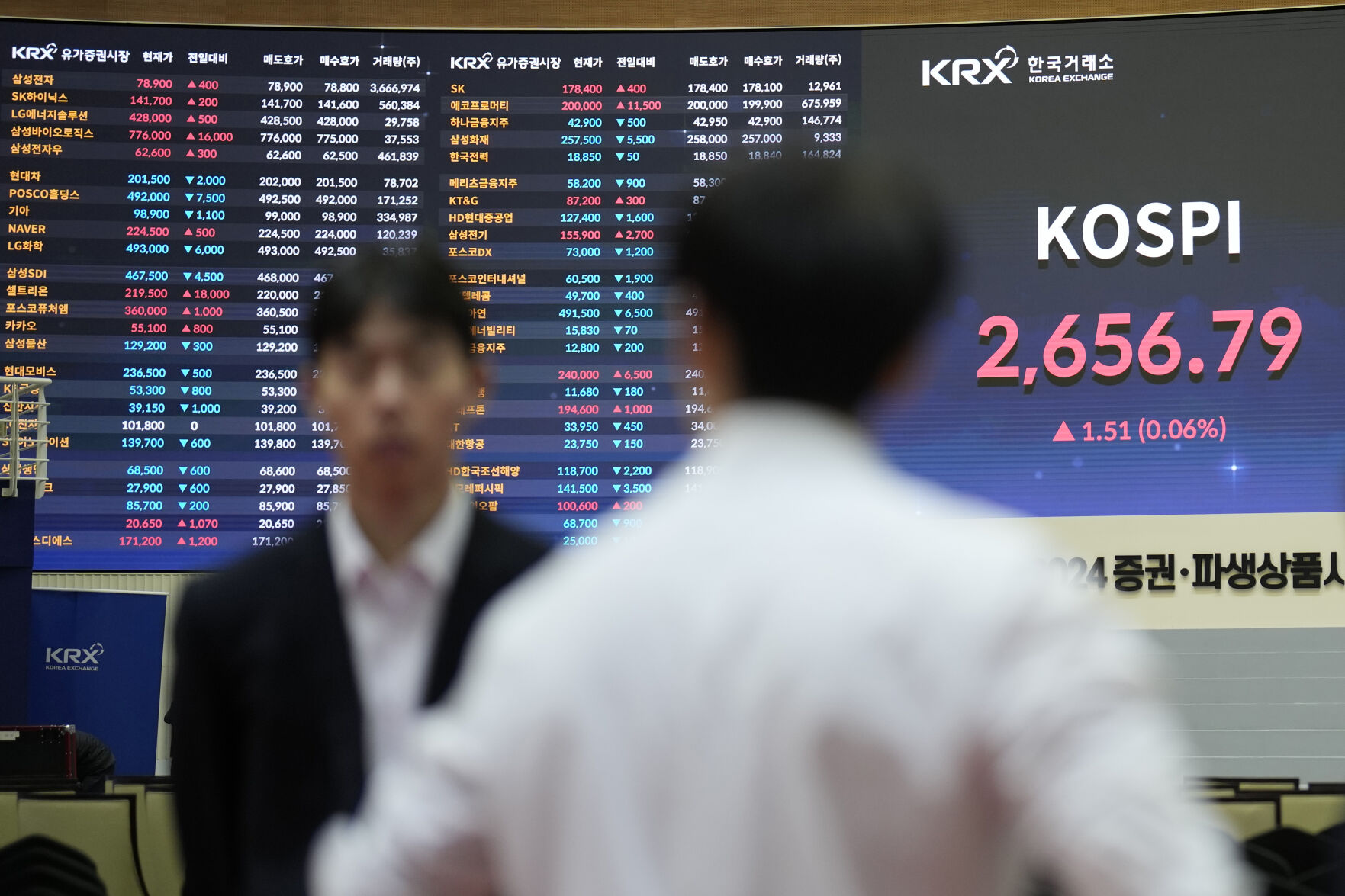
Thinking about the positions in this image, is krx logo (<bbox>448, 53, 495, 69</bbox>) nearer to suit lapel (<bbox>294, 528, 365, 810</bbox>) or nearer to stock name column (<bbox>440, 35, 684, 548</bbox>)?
stock name column (<bbox>440, 35, 684, 548</bbox>)

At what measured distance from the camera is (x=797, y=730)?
73cm

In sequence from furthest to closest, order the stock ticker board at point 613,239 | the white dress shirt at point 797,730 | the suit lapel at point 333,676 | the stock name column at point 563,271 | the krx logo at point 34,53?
the krx logo at point 34,53, the stock name column at point 563,271, the stock ticker board at point 613,239, the suit lapel at point 333,676, the white dress shirt at point 797,730

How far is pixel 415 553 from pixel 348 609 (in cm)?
9

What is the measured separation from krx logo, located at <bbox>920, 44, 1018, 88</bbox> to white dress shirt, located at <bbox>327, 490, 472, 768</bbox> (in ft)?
25.7

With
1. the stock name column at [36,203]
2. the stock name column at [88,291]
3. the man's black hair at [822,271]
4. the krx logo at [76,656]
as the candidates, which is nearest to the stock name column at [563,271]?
the stock name column at [88,291]

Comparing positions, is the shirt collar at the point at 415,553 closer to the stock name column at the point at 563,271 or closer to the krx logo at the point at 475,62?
the stock name column at the point at 563,271

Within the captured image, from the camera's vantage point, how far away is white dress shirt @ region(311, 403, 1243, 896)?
0.70m

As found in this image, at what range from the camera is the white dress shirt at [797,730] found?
702mm

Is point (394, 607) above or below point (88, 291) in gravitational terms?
below

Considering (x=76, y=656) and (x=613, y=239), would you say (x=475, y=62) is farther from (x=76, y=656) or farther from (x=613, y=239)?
(x=76, y=656)

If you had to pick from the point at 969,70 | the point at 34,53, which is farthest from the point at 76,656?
the point at 969,70

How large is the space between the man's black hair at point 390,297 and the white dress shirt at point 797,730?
74 cm

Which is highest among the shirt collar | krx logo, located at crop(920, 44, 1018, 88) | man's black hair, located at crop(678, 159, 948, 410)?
krx logo, located at crop(920, 44, 1018, 88)

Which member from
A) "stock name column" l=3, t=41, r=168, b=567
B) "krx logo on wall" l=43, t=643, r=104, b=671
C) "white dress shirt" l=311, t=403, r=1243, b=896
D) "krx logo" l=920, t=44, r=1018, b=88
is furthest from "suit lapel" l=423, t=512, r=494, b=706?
"krx logo on wall" l=43, t=643, r=104, b=671
